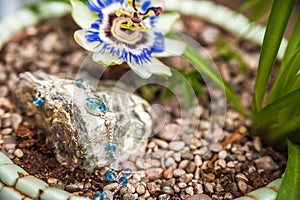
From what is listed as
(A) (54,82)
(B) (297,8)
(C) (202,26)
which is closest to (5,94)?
(A) (54,82)

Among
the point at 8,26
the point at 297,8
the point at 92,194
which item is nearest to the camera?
the point at 92,194

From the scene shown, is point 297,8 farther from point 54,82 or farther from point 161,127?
point 54,82

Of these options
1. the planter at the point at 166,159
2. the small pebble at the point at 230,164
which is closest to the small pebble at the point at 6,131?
the planter at the point at 166,159

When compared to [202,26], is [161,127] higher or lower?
lower

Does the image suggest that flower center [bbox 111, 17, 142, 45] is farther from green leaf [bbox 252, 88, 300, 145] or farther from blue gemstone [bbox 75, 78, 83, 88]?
green leaf [bbox 252, 88, 300, 145]

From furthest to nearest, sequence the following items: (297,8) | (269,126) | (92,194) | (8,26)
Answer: (297,8), (8,26), (269,126), (92,194)

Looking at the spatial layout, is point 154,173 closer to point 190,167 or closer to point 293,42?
point 190,167

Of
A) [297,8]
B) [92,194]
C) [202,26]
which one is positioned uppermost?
[297,8]

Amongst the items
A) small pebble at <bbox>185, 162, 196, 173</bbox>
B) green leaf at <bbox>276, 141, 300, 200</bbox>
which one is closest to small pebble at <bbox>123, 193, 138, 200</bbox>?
small pebble at <bbox>185, 162, 196, 173</bbox>
